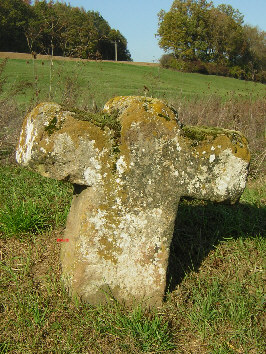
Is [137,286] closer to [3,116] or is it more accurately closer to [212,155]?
[212,155]

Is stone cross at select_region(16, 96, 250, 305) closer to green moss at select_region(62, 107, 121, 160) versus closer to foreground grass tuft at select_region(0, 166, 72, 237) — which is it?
green moss at select_region(62, 107, 121, 160)

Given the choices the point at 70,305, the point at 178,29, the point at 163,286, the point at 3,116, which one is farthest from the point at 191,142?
the point at 178,29

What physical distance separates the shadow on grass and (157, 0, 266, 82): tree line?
120ft

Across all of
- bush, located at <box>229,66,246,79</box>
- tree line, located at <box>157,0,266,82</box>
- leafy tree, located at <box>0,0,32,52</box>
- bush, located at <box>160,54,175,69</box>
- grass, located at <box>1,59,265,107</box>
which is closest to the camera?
grass, located at <box>1,59,265,107</box>

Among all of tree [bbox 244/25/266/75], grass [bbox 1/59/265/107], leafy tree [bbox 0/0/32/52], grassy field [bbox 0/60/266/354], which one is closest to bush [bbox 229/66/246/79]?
tree [bbox 244/25/266/75]

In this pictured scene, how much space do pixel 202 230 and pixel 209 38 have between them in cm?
4461

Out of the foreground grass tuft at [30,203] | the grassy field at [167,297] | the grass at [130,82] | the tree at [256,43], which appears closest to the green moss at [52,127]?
the grassy field at [167,297]

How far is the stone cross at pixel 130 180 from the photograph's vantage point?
108 inches

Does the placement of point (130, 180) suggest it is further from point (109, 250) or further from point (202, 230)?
point (202, 230)

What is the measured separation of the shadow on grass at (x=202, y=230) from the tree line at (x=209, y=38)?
1445 inches

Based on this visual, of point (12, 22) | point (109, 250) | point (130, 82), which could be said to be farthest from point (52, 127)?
point (12, 22)

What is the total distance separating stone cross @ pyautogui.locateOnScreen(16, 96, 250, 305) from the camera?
8.98 ft

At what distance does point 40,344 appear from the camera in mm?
2541

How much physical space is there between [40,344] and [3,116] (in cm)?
595
